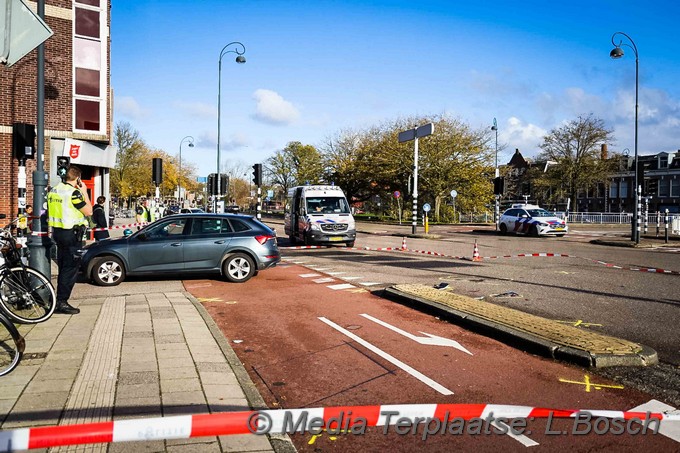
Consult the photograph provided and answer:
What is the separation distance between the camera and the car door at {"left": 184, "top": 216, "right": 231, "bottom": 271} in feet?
34.1

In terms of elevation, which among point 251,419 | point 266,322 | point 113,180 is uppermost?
point 113,180

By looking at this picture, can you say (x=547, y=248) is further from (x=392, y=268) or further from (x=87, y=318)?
(x=87, y=318)

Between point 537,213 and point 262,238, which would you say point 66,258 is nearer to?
point 262,238

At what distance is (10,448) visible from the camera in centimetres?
215

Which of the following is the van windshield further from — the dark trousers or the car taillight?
the dark trousers

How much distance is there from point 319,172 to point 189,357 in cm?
5528

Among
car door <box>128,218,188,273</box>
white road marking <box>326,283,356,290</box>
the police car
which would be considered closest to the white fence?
the police car

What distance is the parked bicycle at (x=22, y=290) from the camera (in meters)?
6.27

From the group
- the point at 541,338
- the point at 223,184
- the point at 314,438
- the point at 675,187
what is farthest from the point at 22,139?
the point at 675,187

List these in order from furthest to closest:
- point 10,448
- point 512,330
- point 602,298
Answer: point 602,298 → point 512,330 → point 10,448

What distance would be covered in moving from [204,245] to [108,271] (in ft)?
6.07

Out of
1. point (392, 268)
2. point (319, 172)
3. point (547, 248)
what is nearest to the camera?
point (392, 268)

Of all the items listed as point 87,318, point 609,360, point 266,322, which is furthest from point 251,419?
point 87,318

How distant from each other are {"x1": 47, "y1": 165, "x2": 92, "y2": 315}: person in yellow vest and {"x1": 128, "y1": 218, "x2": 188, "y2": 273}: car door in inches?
120
